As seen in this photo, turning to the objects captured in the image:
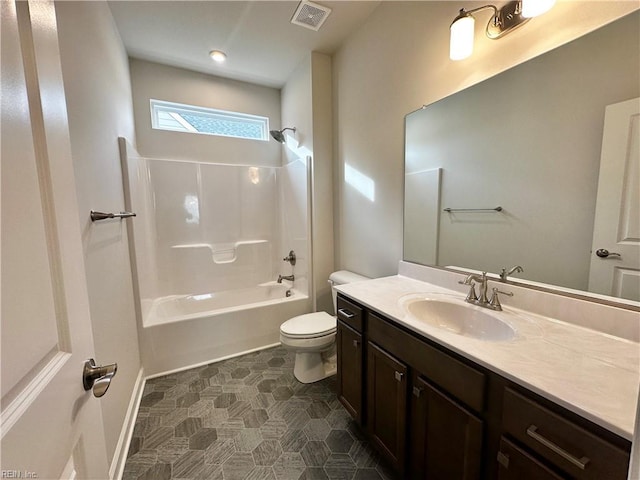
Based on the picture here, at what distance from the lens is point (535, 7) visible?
3.39 ft

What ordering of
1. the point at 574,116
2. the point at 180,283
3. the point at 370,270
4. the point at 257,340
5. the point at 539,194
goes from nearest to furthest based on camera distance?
1. the point at 574,116
2. the point at 539,194
3. the point at 370,270
4. the point at 257,340
5. the point at 180,283

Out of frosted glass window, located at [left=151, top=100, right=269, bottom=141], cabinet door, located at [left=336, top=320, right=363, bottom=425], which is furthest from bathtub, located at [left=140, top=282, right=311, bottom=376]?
frosted glass window, located at [left=151, top=100, right=269, bottom=141]

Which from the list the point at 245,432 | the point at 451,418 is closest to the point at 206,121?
the point at 245,432

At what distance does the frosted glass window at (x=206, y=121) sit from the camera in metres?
2.76

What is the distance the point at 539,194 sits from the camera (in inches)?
45.2

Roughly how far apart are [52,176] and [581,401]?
1271 mm

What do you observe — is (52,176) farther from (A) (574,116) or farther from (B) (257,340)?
(B) (257,340)

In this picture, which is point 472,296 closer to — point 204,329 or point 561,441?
point 561,441

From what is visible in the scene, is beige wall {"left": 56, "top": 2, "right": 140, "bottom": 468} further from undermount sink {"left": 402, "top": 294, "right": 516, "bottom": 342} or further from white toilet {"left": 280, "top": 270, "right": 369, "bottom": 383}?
undermount sink {"left": 402, "top": 294, "right": 516, "bottom": 342}

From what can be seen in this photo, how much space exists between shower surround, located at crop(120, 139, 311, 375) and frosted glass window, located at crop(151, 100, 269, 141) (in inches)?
16.2

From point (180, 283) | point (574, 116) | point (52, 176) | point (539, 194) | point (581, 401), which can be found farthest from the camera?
point (180, 283)

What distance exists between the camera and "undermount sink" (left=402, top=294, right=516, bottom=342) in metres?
1.15

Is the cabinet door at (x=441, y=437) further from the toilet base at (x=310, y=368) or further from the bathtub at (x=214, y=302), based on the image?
the bathtub at (x=214, y=302)

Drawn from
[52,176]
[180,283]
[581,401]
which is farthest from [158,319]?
[581,401]
